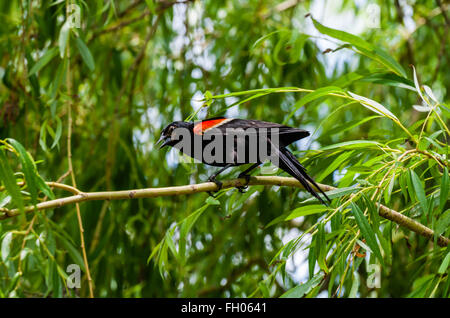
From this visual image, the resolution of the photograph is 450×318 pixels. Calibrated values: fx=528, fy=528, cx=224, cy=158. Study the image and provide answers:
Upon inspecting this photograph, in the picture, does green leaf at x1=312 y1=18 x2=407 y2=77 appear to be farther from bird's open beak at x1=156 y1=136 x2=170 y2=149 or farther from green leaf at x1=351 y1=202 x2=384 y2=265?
bird's open beak at x1=156 y1=136 x2=170 y2=149

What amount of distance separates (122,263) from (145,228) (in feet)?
0.93

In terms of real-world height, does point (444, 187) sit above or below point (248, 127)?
below

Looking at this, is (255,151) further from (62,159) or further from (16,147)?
(62,159)

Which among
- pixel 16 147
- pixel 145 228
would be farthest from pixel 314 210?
pixel 145 228

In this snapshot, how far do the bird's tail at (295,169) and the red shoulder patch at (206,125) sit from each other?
431 millimetres

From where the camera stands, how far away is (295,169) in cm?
212

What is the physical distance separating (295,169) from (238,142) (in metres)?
0.44

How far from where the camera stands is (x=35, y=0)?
3.78 m

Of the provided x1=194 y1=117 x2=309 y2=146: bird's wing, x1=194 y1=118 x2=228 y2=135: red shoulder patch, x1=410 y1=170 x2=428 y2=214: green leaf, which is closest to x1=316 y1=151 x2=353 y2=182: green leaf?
x1=194 y1=117 x2=309 y2=146: bird's wing

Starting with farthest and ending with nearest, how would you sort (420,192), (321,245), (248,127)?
1. (248,127)
2. (321,245)
3. (420,192)

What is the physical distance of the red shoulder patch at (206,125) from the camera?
8.53 ft

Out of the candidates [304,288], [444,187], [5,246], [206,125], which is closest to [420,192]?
[444,187]

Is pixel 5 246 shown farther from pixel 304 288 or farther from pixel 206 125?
pixel 304 288

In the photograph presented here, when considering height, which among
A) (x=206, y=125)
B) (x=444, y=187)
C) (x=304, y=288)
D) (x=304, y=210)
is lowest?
(x=304, y=288)
